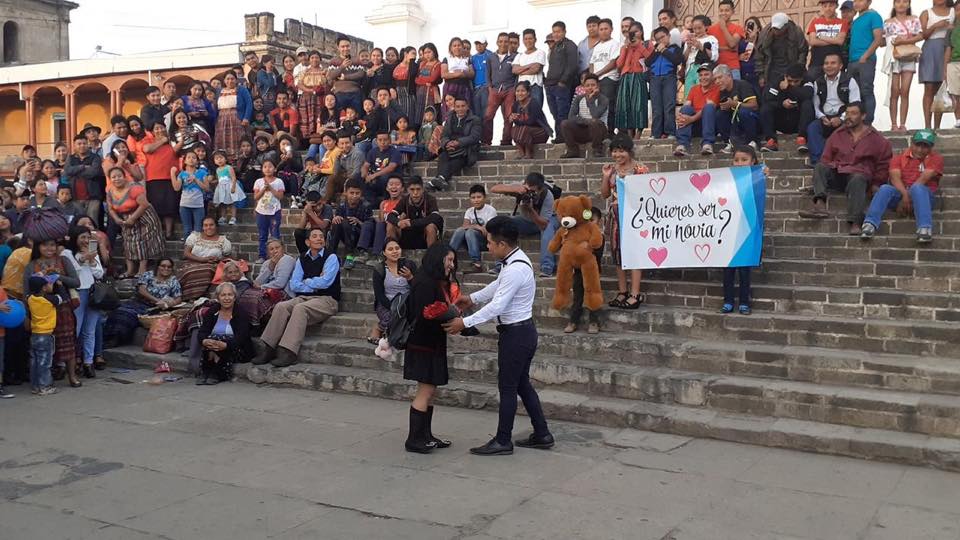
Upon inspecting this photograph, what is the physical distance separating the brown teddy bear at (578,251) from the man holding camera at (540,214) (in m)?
1.28

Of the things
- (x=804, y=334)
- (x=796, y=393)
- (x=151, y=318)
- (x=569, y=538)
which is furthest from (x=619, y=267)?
(x=151, y=318)

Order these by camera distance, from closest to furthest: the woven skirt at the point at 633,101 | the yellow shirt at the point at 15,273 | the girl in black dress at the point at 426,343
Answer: the girl in black dress at the point at 426,343
the yellow shirt at the point at 15,273
the woven skirt at the point at 633,101

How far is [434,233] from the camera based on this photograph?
10945 mm

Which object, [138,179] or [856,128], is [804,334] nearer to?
[856,128]

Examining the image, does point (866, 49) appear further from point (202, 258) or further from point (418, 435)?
point (202, 258)

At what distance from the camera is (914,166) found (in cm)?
910

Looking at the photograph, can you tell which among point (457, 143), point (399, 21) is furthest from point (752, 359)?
point (399, 21)

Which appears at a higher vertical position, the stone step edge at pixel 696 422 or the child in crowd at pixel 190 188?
the child in crowd at pixel 190 188

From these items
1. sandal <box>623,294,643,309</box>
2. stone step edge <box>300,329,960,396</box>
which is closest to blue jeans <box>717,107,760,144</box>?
sandal <box>623,294,643,309</box>

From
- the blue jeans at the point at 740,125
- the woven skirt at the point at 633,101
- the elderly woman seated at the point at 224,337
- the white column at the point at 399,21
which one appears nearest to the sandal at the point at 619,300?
the blue jeans at the point at 740,125

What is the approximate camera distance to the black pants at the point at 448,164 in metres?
13.2

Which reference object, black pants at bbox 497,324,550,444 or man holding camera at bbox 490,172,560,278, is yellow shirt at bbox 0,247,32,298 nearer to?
man holding camera at bbox 490,172,560,278

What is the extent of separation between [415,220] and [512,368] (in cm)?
488

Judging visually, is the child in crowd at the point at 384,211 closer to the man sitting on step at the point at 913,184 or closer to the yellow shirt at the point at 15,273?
the yellow shirt at the point at 15,273
